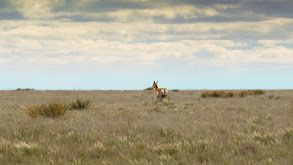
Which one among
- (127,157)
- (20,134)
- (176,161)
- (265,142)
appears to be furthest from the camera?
(20,134)

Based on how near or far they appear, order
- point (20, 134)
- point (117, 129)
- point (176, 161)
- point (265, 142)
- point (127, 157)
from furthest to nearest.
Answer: point (117, 129)
point (20, 134)
point (265, 142)
point (127, 157)
point (176, 161)

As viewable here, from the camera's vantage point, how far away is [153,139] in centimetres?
840

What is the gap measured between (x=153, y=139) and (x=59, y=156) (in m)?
2.79

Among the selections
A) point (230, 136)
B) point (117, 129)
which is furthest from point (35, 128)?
point (230, 136)

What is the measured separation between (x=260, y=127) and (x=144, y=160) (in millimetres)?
5413

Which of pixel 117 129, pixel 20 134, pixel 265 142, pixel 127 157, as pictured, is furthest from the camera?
pixel 117 129

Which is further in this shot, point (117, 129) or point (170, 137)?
point (117, 129)

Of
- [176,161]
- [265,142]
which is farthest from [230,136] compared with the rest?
[176,161]

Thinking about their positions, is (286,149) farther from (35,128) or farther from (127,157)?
(35,128)

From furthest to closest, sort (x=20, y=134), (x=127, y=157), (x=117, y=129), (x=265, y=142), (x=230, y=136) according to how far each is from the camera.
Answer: (x=117, y=129)
(x=20, y=134)
(x=230, y=136)
(x=265, y=142)
(x=127, y=157)

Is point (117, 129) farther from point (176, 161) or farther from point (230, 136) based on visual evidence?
point (176, 161)

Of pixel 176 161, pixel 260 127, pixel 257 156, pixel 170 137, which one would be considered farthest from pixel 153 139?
pixel 260 127

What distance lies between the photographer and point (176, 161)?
19.5 feet

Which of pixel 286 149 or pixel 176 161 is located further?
pixel 286 149
